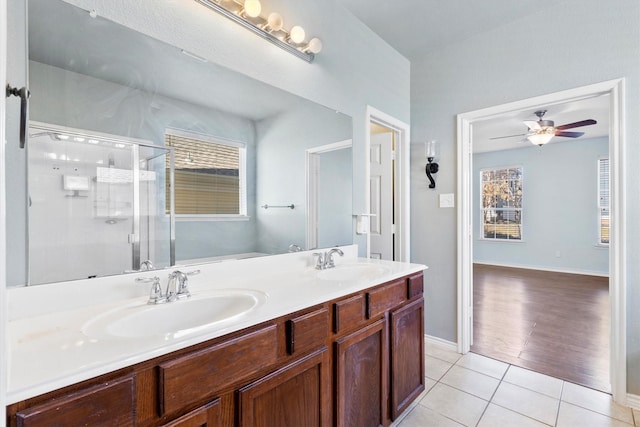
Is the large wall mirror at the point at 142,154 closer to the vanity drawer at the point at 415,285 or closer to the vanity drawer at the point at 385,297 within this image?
the vanity drawer at the point at 385,297

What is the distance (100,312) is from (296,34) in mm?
1631

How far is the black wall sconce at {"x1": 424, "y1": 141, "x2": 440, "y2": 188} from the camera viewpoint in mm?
2697

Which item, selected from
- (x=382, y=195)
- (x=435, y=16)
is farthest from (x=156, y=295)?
(x=435, y=16)

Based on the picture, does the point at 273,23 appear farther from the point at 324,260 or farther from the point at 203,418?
the point at 203,418

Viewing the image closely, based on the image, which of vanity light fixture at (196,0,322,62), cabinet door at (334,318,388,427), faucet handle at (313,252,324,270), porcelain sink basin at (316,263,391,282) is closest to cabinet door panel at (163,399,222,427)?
cabinet door at (334,318,388,427)

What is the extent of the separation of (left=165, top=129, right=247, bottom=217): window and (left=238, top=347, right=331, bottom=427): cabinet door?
791mm

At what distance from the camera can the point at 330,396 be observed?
1266 mm

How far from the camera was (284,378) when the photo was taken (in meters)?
1.07

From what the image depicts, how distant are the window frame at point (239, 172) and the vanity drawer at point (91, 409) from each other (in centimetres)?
77

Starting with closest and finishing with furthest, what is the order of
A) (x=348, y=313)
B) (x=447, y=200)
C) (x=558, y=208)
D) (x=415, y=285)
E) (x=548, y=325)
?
(x=348, y=313)
(x=415, y=285)
(x=447, y=200)
(x=548, y=325)
(x=558, y=208)

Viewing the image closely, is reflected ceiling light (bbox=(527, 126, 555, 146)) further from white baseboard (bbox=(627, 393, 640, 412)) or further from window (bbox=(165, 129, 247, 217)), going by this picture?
window (bbox=(165, 129, 247, 217))

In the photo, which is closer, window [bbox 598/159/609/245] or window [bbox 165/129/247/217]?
window [bbox 165/129/247/217]

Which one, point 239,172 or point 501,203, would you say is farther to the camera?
point 501,203

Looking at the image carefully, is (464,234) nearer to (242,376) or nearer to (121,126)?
(242,376)
